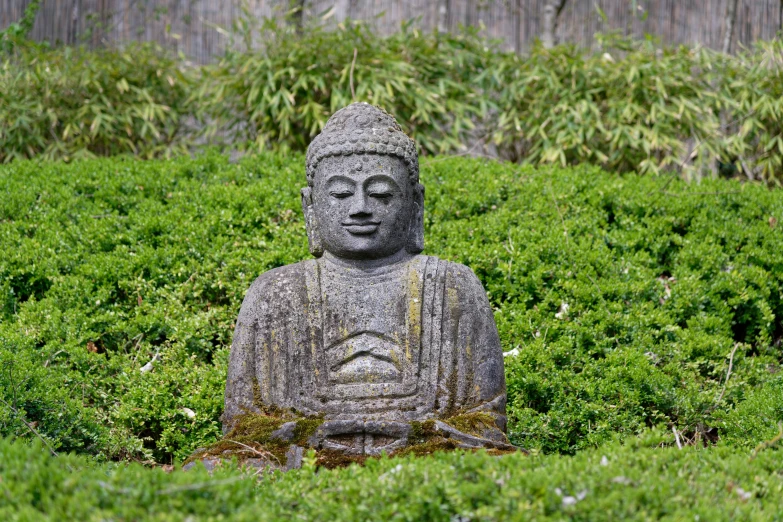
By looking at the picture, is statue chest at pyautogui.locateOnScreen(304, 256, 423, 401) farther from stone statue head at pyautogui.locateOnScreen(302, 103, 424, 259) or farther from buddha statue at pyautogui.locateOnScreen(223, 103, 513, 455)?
stone statue head at pyautogui.locateOnScreen(302, 103, 424, 259)

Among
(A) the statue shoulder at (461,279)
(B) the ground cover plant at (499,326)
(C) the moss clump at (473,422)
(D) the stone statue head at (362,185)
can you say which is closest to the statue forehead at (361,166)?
(D) the stone statue head at (362,185)

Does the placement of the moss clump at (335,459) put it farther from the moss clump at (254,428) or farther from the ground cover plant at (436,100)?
the ground cover plant at (436,100)

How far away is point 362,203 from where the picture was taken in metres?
5.86

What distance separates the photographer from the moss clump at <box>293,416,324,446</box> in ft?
18.2

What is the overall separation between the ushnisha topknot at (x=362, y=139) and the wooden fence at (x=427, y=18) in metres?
8.49

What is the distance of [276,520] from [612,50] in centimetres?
1006

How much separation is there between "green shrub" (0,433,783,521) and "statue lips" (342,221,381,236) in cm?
148

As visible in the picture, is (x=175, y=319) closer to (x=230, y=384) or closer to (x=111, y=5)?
(x=230, y=384)

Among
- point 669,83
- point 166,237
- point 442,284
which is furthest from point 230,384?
point 669,83

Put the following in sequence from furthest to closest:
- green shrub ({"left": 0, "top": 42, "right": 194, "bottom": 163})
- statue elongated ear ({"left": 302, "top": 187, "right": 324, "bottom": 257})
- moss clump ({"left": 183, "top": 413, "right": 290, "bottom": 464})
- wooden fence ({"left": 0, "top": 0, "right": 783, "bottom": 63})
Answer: wooden fence ({"left": 0, "top": 0, "right": 783, "bottom": 63}) < green shrub ({"left": 0, "top": 42, "right": 194, "bottom": 163}) < statue elongated ear ({"left": 302, "top": 187, "right": 324, "bottom": 257}) < moss clump ({"left": 183, "top": 413, "right": 290, "bottom": 464})

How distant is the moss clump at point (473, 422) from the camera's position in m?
5.58

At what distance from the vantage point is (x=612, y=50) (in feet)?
43.4

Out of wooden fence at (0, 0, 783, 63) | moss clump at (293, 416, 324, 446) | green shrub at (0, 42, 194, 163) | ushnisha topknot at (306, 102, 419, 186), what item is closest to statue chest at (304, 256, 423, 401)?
moss clump at (293, 416, 324, 446)

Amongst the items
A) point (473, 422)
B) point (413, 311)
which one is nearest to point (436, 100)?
point (413, 311)
